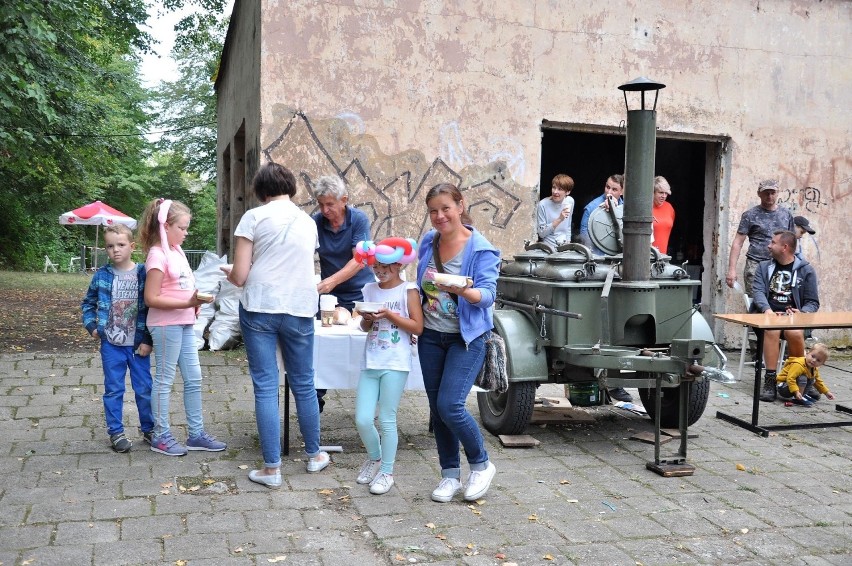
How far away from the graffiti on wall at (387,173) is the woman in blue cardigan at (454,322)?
14.4ft

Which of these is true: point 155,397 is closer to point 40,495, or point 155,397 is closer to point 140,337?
point 140,337

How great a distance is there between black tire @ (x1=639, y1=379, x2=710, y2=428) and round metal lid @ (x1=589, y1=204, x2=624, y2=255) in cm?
108

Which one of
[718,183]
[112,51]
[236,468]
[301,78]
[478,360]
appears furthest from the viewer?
[112,51]

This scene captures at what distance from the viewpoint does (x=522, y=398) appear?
5.74 meters

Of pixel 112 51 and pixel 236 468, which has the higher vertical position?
pixel 112 51

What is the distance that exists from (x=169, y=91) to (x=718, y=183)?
107ft

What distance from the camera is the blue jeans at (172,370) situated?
17.0ft

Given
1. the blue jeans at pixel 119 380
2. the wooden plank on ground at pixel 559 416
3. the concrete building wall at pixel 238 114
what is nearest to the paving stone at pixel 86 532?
the blue jeans at pixel 119 380

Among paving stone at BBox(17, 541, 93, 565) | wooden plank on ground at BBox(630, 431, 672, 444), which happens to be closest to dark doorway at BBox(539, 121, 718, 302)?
wooden plank on ground at BBox(630, 431, 672, 444)

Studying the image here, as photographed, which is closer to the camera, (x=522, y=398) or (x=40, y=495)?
(x=40, y=495)

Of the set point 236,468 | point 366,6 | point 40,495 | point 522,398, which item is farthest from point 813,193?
point 40,495

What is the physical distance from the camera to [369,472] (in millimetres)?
4883

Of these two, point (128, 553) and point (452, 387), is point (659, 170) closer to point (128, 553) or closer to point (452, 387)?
point (452, 387)

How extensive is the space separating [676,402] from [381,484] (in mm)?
2632
